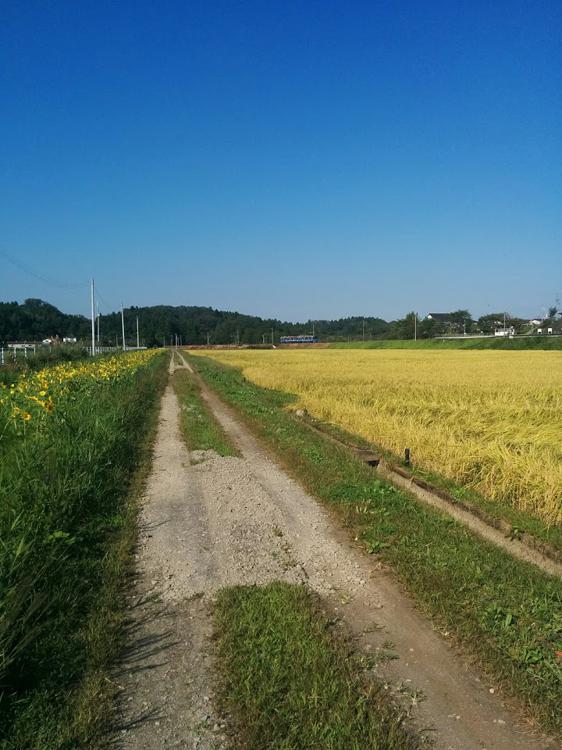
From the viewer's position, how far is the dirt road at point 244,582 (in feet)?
9.33

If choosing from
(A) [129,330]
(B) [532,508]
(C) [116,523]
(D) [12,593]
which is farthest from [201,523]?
(A) [129,330]

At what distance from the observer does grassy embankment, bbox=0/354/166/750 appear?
286cm

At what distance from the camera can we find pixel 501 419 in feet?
41.3

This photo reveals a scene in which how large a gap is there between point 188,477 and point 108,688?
5167 mm

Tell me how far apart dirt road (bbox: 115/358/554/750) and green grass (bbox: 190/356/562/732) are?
17cm

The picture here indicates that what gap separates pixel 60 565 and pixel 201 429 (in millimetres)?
8154

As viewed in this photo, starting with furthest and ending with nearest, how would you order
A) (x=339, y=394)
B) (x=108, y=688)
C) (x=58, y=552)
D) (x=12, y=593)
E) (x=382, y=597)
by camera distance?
(x=339, y=394), (x=58, y=552), (x=382, y=597), (x=12, y=593), (x=108, y=688)

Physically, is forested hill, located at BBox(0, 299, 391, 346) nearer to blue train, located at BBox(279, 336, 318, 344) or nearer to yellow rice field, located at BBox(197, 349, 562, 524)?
blue train, located at BBox(279, 336, 318, 344)

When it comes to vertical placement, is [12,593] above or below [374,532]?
above

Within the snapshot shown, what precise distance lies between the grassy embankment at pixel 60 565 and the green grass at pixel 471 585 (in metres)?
2.41

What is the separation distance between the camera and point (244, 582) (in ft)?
14.9

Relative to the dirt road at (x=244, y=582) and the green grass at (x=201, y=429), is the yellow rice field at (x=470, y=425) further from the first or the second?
the green grass at (x=201, y=429)

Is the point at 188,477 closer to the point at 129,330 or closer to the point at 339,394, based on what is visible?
the point at 339,394

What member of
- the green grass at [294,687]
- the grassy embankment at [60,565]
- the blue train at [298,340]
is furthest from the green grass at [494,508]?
the blue train at [298,340]
